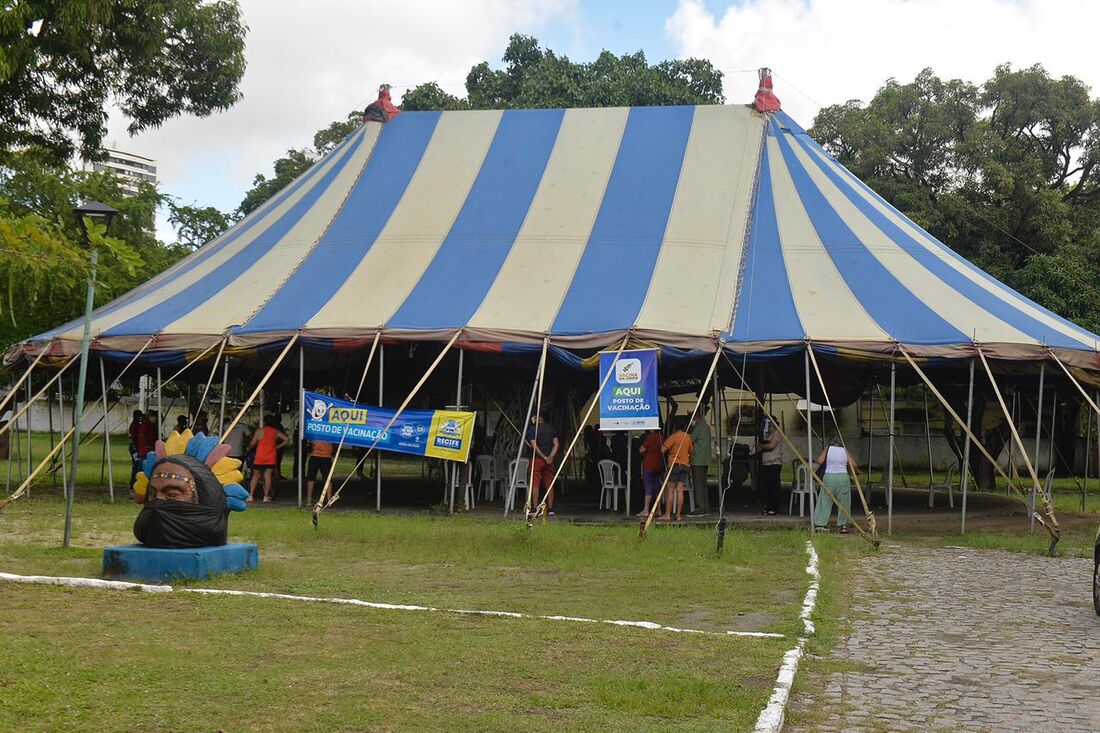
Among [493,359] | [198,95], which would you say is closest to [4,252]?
[493,359]

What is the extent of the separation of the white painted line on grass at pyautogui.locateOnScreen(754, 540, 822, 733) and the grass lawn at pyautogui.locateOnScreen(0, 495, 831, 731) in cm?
7

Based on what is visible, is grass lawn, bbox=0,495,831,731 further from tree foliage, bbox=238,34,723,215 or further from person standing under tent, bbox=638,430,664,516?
tree foliage, bbox=238,34,723,215

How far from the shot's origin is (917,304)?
15.2 metres

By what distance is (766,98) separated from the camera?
18750 mm

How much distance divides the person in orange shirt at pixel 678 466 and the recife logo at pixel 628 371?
42.1 inches

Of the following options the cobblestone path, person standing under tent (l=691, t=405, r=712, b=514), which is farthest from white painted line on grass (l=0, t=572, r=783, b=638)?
person standing under tent (l=691, t=405, r=712, b=514)

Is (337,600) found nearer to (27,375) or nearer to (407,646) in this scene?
(407,646)

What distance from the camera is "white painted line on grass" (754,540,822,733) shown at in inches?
208

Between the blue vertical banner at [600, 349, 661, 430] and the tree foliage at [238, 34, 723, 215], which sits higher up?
the tree foliage at [238, 34, 723, 215]

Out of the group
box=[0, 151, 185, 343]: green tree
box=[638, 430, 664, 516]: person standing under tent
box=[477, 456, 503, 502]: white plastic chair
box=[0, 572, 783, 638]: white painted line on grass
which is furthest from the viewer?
box=[477, 456, 503, 502]: white plastic chair

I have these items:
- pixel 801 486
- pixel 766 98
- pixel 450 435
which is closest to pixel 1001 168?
pixel 766 98

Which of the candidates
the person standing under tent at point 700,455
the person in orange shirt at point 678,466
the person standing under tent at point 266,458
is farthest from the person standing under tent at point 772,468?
the person standing under tent at point 266,458

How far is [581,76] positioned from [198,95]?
1605 cm

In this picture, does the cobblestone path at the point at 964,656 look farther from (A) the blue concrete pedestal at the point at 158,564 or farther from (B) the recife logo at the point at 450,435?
(B) the recife logo at the point at 450,435
